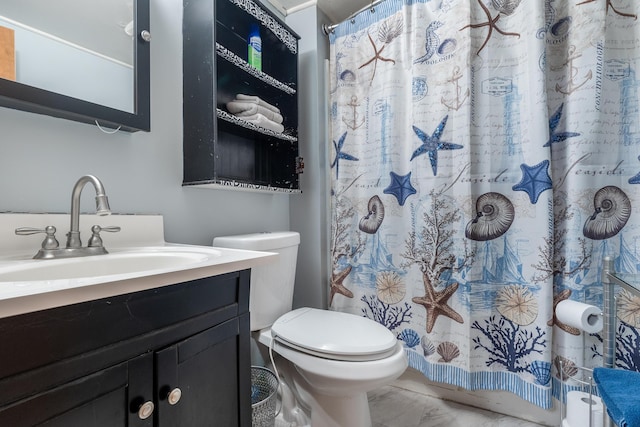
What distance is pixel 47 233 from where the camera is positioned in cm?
77

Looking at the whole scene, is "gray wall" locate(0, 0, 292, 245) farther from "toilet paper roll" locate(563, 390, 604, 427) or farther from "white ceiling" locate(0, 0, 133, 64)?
"toilet paper roll" locate(563, 390, 604, 427)

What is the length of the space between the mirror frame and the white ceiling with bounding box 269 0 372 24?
99 centimetres

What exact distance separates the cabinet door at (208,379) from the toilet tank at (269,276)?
0.41 metres

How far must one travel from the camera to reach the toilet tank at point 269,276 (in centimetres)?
→ 123

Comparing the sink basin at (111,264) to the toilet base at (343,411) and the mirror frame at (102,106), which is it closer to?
the mirror frame at (102,106)

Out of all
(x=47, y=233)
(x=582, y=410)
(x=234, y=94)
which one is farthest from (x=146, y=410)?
(x=582, y=410)

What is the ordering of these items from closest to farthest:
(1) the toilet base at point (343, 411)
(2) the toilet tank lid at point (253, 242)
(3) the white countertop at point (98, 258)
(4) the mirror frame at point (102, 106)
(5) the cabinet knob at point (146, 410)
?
(3) the white countertop at point (98, 258) < (5) the cabinet knob at point (146, 410) < (4) the mirror frame at point (102, 106) < (1) the toilet base at point (343, 411) < (2) the toilet tank lid at point (253, 242)

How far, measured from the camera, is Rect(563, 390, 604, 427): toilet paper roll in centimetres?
106

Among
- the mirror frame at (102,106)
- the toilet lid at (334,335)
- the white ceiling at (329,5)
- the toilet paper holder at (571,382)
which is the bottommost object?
the toilet paper holder at (571,382)

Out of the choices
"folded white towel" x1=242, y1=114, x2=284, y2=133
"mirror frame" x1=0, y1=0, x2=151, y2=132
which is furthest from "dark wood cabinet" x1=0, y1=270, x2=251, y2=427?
"folded white towel" x1=242, y1=114, x2=284, y2=133

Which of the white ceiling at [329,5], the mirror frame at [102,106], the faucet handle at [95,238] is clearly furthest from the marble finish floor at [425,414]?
the white ceiling at [329,5]

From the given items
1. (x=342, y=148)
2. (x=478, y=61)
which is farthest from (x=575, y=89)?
(x=342, y=148)

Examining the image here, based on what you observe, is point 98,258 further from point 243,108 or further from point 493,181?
point 493,181

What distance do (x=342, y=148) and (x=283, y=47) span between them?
61cm
